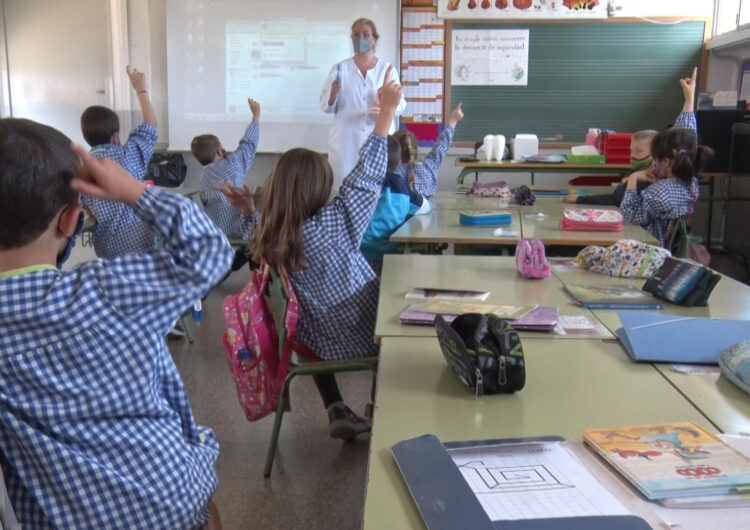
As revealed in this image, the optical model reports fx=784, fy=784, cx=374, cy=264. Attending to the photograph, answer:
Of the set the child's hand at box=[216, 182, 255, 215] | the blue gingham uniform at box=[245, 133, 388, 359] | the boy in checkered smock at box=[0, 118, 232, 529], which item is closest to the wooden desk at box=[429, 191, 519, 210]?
the child's hand at box=[216, 182, 255, 215]

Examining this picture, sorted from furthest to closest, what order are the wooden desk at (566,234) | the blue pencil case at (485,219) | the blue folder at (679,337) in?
the blue pencil case at (485,219), the wooden desk at (566,234), the blue folder at (679,337)

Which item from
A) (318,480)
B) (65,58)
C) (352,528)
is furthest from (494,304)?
(65,58)

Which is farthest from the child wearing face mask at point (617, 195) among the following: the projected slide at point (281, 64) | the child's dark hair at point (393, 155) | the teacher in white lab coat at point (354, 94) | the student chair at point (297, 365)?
the projected slide at point (281, 64)

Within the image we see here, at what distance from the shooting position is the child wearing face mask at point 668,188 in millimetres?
3691

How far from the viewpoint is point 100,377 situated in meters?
1.13

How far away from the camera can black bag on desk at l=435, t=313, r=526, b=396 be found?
1399 millimetres

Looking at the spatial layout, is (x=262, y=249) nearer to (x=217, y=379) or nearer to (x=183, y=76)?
(x=217, y=379)

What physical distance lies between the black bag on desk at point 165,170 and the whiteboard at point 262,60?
183 mm

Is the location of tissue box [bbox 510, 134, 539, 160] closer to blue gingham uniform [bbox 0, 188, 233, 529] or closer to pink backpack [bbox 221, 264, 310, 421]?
pink backpack [bbox 221, 264, 310, 421]

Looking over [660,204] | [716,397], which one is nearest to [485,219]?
[660,204]

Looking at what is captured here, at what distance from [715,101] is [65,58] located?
236 inches

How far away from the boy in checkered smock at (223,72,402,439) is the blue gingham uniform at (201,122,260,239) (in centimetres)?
223

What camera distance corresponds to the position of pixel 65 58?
301 inches

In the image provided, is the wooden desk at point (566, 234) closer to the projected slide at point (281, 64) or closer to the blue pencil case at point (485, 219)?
the blue pencil case at point (485, 219)
